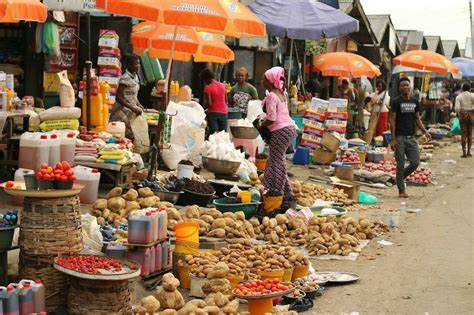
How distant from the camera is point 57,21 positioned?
15125mm

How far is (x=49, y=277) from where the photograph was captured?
686cm

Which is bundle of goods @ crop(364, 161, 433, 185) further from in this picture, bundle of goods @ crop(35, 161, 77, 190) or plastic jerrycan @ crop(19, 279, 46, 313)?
plastic jerrycan @ crop(19, 279, 46, 313)

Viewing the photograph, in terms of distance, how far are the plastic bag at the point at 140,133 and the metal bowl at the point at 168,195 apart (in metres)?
2.68

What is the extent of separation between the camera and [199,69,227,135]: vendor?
53.3 ft

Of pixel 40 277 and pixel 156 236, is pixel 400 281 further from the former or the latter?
pixel 40 277

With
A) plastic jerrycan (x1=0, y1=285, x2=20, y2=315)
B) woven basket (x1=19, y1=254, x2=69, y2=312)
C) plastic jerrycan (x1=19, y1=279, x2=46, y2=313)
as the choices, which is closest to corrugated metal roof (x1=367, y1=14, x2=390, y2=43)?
woven basket (x1=19, y1=254, x2=69, y2=312)

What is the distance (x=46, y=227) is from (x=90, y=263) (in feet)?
1.49

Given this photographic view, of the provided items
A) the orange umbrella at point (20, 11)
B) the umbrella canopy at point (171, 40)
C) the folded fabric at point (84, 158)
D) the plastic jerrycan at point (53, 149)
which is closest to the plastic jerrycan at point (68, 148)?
the plastic jerrycan at point (53, 149)

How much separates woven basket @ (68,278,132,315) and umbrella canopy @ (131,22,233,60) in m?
8.86

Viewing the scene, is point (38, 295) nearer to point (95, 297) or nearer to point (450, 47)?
point (95, 297)

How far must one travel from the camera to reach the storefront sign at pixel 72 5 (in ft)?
41.5

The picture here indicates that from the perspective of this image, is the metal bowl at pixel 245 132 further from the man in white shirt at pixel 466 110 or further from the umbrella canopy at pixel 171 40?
the man in white shirt at pixel 466 110

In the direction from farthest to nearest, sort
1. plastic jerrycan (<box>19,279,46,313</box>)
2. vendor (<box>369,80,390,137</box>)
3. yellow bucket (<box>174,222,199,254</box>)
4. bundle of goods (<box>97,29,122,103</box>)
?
vendor (<box>369,80,390,137</box>) → bundle of goods (<box>97,29,122,103</box>) → yellow bucket (<box>174,222,199,254</box>) → plastic jerrycan (<box>19,279,46,313</box>)

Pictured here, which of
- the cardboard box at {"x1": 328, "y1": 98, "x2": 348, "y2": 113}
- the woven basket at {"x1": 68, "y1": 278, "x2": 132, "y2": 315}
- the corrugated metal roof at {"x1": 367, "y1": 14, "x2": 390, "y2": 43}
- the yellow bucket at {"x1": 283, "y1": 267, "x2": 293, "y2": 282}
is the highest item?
the corrugated metal roof at {"x1": 367, "y1": 14, "x2": 390, "y2": 43}
